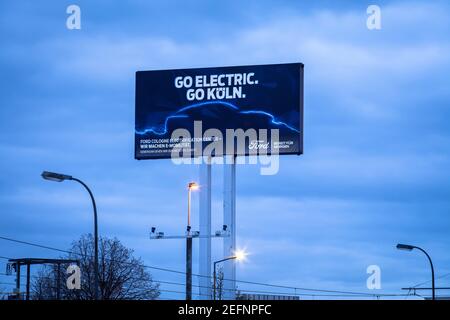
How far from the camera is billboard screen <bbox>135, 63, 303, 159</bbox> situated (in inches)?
2670

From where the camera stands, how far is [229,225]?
71.9 metres

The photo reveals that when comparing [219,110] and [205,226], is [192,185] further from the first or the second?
[219,110]

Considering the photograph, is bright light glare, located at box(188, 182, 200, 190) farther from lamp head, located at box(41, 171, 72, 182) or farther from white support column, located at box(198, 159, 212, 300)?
lamp head, located at box(41, 171, 72, 182)

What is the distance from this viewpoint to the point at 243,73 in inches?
2756

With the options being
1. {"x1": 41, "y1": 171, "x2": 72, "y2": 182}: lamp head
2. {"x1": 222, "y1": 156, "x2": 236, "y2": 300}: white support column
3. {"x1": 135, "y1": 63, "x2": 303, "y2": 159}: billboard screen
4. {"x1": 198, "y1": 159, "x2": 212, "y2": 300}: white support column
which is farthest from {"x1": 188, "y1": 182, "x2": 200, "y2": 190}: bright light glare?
{"x1": 41, "y1": 171, "x2": 72, "y2": 182}: lamp head

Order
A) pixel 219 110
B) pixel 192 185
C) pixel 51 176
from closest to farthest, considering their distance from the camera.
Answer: pixel 51 176, pixel 192 185, pixel 219 110

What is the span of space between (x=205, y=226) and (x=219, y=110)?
375 inches

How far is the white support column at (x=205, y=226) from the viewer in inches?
2832

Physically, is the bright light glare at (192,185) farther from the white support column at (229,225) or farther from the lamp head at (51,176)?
the lamp head at (51,176)

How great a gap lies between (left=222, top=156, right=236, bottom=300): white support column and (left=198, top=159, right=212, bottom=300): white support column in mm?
1395

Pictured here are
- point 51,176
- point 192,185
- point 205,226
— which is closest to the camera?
point 51,176

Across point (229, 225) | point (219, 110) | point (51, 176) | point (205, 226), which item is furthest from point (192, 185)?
point (51, 176)
